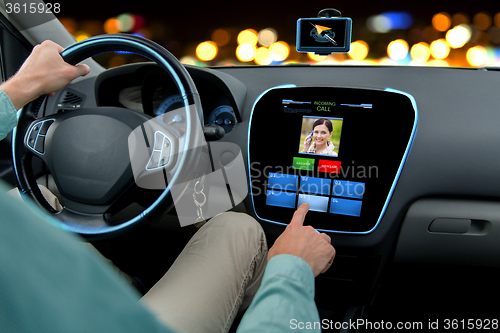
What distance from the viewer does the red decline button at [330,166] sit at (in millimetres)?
1212

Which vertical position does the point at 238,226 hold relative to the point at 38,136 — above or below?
below

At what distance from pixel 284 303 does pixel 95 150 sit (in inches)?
26.2

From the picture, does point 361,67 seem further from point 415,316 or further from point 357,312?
point 415,316

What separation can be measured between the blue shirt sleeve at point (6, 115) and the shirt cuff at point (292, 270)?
69 centimetres

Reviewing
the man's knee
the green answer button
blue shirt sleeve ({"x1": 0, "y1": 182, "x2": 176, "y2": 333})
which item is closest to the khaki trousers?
the man's knee

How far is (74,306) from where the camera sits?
0.28m

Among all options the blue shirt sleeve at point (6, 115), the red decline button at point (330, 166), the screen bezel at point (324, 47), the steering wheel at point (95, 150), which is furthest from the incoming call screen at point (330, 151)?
the blue shirt sleeve at point (6, 115)

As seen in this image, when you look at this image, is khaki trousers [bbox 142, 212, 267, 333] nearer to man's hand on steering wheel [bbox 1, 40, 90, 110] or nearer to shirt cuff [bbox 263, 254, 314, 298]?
shirt cuff [bbox 263, 254, 314, 298]

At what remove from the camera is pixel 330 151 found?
1197 millimetres

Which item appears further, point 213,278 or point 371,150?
point 371,150

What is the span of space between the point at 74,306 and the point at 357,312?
4.43 ft

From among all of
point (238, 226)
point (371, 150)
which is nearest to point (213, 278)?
point (238, 226)

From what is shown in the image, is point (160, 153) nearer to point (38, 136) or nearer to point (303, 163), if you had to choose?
point (38, 136)

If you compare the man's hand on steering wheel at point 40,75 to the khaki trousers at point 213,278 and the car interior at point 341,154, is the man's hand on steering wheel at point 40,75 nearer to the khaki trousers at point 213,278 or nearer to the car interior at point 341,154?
the car interior at point 341,154
